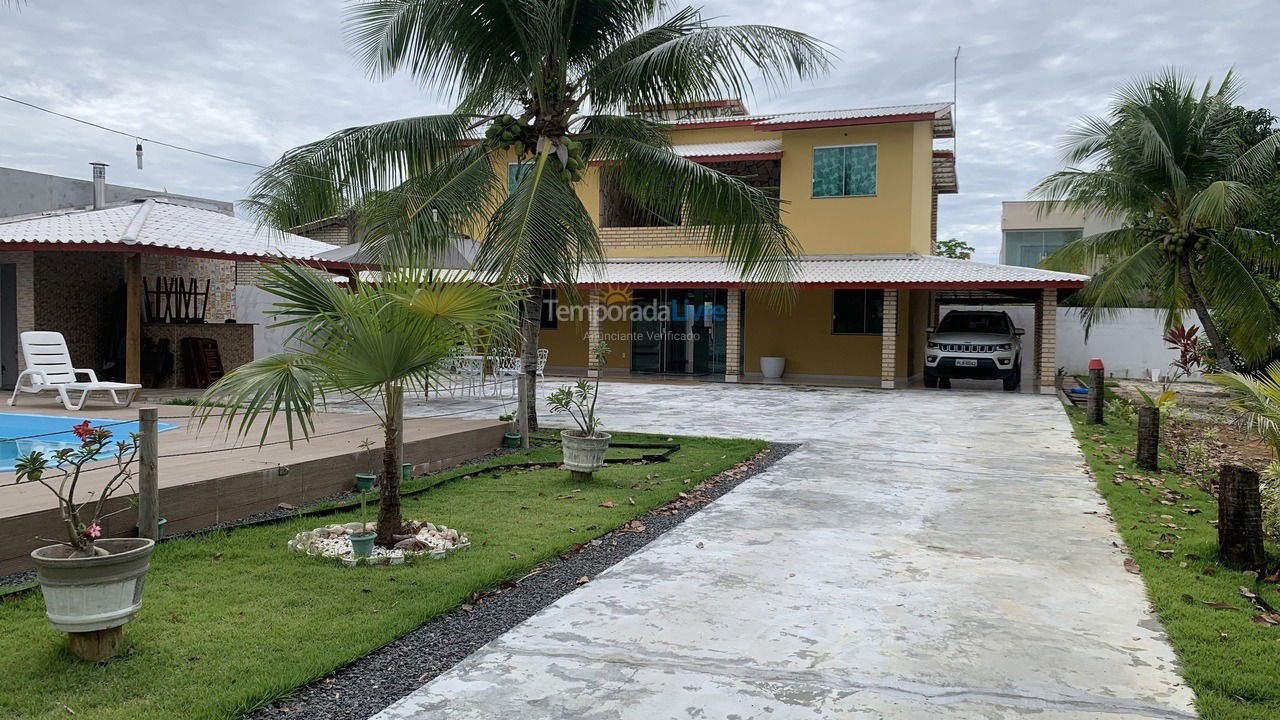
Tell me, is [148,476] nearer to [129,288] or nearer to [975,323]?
[129,288]

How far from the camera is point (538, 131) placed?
1064 cm

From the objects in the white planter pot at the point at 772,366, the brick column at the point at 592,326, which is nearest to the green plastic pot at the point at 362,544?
the brick column at the point at 592,326

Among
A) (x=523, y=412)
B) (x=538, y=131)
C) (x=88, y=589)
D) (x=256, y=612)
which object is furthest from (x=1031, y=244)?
(x=88, y=589)

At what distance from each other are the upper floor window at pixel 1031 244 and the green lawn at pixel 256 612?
33794mm

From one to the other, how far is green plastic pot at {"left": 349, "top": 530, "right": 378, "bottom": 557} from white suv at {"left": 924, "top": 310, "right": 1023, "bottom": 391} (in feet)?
51.5

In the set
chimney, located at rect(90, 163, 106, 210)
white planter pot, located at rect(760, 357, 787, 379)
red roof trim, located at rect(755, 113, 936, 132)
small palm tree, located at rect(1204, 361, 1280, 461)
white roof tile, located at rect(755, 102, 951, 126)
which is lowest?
white planter pot, located at rect(760, 357, 787, 379)

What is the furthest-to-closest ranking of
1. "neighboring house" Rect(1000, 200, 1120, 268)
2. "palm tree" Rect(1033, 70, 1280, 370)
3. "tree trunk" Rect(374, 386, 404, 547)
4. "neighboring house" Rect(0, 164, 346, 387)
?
1. "neighboring house" Rect(1000, 200, 1120, 268)
2. "palm tree" Rect(1033, 70, 1280, 370)
3. "neighboring house" Rect(0, 164, 346, 387)
4. "tree trunk" Rect(374, 386, 404, 547)

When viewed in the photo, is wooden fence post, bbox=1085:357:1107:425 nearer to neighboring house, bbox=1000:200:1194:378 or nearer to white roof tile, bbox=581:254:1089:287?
white roof tile, bbox=581:254:1089:287

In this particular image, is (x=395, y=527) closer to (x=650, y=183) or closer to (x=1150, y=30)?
(x=650, y=183)

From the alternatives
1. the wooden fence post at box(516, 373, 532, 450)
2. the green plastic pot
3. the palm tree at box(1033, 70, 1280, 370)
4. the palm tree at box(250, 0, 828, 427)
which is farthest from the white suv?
the green plastic pot

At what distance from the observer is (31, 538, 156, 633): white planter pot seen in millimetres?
3559

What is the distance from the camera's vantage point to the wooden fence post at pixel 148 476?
501 centimetres

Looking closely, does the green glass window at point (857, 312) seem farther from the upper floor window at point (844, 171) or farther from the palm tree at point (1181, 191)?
the palm tree at point (1181, 191)

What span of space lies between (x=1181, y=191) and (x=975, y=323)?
4.79 meters
